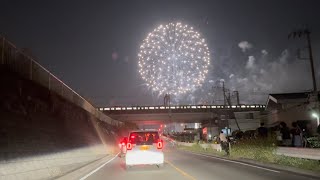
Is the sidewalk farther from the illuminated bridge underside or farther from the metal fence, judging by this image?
the illuminated bridge underside

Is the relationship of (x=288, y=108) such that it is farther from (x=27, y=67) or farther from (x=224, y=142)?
(x=27, y=67)

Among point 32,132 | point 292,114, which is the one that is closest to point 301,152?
point 32,132

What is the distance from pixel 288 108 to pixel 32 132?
57697mm

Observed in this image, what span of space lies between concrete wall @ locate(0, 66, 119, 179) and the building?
133 ft

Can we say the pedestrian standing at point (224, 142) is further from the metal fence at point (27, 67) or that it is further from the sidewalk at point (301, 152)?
the metal fence at point (27, 67)

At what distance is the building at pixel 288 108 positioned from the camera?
6689cm

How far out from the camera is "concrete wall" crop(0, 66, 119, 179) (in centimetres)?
1563

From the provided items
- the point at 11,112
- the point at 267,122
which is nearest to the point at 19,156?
the point at 11,112

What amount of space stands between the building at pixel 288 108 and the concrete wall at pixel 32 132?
133ft

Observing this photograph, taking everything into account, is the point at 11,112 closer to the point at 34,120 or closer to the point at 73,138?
the point at 34,120

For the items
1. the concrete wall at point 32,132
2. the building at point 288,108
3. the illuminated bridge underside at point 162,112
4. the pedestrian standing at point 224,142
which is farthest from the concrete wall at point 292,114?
the concrete wall at point 32,132

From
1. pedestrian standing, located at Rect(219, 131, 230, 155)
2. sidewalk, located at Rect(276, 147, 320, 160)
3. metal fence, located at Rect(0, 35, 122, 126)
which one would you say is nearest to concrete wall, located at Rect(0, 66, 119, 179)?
metal fence, located at Rect(0, 35, 122, 126)

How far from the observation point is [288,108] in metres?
71.6

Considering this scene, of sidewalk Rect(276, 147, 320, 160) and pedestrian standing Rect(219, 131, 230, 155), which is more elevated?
pedestrian standing Rect(219, 131, 230, 155)
